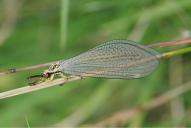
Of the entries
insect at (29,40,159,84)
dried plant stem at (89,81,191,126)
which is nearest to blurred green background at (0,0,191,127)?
dried plant stem at (89,81,191,126)

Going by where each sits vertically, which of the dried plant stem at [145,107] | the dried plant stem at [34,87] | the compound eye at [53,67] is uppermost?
the compound eye at [53,67]

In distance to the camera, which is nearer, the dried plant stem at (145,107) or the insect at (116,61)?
the insect at (116,61)

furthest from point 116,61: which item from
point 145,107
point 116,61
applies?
point 145,107

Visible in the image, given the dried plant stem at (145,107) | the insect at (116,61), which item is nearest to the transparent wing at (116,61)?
the insect at (116,61)

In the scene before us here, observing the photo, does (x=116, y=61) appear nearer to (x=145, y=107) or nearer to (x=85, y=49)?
(x=145, y=107)

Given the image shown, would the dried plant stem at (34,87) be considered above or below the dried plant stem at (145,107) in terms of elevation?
above

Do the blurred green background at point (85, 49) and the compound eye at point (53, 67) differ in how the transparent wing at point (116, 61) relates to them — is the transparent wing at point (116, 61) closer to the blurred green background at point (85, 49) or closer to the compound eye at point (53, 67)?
the compound eye at point (53, 67)
